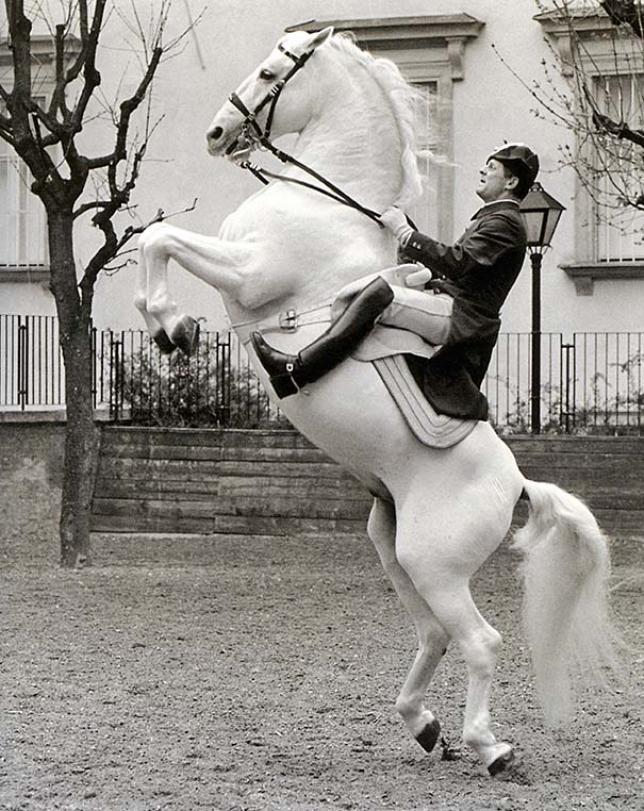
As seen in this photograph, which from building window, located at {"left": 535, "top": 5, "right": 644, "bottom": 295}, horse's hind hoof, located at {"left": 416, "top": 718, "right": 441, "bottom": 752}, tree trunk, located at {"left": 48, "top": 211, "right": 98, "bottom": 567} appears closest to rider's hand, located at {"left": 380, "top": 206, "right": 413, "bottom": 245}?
horse's hind hoof, located at {"left": 416, "top": 718, "right": 441, "bottom": 752}

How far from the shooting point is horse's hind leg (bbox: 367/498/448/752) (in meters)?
6.23

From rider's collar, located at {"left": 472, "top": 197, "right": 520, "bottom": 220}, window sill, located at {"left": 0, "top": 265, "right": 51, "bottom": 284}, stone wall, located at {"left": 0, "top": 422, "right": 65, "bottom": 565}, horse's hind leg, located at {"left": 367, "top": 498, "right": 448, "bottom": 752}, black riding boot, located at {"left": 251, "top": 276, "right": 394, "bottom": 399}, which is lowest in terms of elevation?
stone wall, located at {"left": 0, "top": 422, "right": 65, "bottom": 565}

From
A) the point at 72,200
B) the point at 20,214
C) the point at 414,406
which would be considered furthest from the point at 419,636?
the point at 20,214

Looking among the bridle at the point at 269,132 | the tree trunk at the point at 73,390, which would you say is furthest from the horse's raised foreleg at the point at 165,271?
the tree trunk at the point at 73,390

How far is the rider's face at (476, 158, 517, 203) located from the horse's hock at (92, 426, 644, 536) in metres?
9.45

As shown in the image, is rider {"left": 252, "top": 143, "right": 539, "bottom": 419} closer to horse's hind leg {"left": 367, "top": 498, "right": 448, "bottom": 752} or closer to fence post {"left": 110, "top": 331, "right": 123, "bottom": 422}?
horse's hind leg {"left": 367, "top": 498, "right": 448, "bottom": 752}

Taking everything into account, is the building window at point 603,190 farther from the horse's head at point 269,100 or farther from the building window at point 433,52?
the horse's head at point 269,100

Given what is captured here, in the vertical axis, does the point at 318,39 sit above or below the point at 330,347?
above

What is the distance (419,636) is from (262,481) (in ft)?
33.8

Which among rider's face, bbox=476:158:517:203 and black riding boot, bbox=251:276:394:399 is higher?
rider's face, bbox=476:158:517:203

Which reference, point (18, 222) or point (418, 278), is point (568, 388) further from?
point (418, 278)

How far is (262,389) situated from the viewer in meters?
18.6

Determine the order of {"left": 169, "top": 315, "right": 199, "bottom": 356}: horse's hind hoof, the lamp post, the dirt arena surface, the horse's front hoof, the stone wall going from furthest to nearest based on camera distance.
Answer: the stone wall → the lamp post → the horse's front hoof → the dirt arena surface → {"left": 169, "top": 315, "right": 199, "bottom": 356}: horse's hind hoof

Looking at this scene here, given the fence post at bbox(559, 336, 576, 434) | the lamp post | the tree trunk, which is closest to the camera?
the tree trunk
